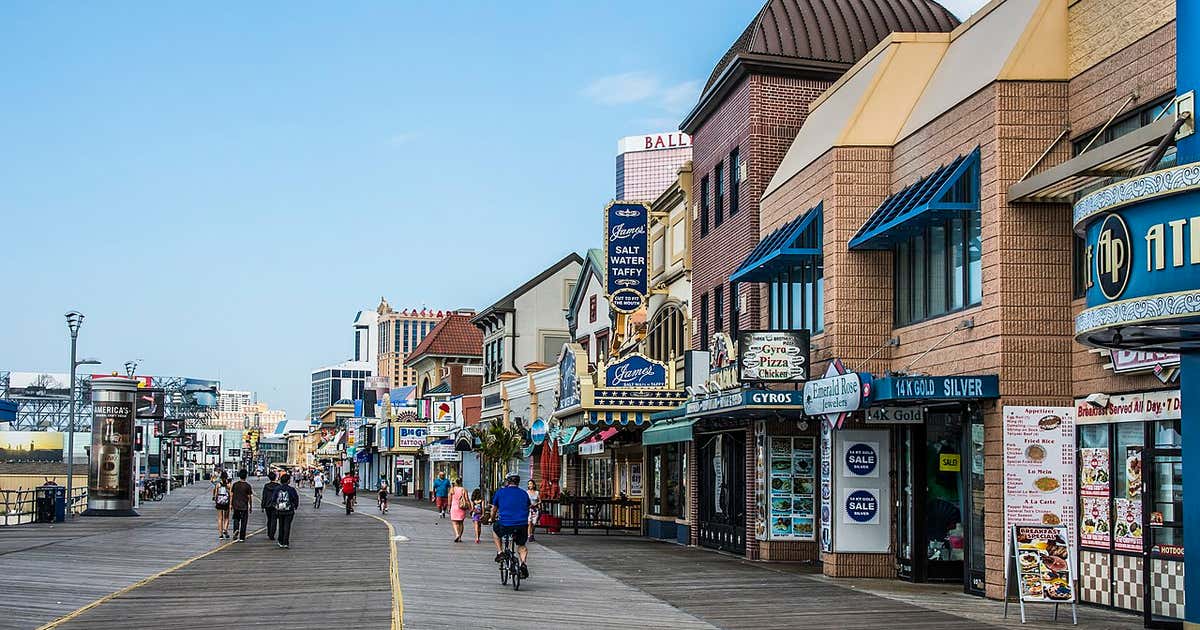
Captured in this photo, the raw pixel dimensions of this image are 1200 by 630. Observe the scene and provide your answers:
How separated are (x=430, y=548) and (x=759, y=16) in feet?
44.2

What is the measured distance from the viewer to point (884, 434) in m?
23.3

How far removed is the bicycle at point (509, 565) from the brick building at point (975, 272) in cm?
543

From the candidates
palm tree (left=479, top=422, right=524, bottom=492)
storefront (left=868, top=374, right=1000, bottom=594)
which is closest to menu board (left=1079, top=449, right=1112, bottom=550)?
storefront (left=868, top=374, right=1000, bottom=594)

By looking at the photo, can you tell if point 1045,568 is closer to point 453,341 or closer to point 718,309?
point 718,309

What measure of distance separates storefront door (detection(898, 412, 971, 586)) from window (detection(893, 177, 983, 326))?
5.91 feet

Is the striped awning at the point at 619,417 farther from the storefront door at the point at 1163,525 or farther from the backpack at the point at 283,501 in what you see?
the storefront door at the point at 1163,525

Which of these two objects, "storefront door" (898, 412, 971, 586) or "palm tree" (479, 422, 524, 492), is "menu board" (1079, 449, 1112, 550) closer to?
Answer: "storefront door" (898, 412, 971, 586)

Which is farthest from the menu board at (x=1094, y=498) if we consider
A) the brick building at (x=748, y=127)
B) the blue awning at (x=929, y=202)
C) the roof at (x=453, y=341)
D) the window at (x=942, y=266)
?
the roof at (x=453, y=341)

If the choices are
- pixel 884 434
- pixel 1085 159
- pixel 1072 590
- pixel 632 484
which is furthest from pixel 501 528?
pixel 632 484

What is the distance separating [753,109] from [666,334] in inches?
387

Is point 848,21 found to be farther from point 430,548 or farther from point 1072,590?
point 1072,590

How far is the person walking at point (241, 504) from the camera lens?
108 feet

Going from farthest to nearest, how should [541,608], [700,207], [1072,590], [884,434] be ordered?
[700,207] → [884,434] → [541,608] → [1072,590]

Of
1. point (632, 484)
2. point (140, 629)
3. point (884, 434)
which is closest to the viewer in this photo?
point (140, 629)
